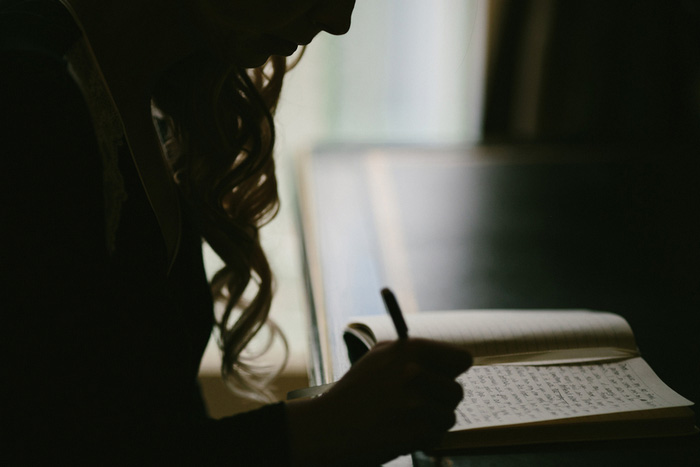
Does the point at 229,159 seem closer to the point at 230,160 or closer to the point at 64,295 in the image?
the point at 230,160

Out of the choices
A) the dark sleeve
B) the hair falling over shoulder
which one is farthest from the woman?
the hair falling over shoulder

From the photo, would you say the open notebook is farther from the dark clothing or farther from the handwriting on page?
the dark clothing

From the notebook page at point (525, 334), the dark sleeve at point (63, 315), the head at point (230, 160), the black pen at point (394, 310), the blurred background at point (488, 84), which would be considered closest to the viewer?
the dark sleeve at point (63, 315)

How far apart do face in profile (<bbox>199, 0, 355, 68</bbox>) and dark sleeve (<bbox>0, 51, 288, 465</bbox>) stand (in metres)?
0.20

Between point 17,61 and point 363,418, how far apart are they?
1.30ft

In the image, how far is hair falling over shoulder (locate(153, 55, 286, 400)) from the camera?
95 cm

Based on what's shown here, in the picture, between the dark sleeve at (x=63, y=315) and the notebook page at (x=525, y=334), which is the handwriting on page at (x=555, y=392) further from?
the dark sleeve at (x=63, y=315)

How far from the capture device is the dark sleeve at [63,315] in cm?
50

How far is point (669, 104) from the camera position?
1.96 metres

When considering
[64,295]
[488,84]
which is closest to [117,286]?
[64,295]

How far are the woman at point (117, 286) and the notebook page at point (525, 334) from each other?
0.16 meters

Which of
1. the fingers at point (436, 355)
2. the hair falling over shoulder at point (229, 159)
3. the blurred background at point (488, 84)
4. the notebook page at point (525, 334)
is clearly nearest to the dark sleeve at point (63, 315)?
the fingers at point (436, 355)

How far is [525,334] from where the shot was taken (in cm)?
77

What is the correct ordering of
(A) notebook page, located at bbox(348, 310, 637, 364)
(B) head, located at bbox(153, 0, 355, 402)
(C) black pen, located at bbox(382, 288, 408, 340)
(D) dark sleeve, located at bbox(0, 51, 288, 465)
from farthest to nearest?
(B) head, located at bbox(153, 0, 355, 402)
(A) notebook page, located at bbox(348, 310, 637, 364)
(C) black pen, located at bbox(382, 288, 408, 340)
(D) dark sleeve, located at bbox(0, 51, 288, 465)
